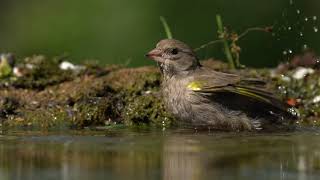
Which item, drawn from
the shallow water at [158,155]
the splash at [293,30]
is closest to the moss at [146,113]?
the shallow water at [158,155]

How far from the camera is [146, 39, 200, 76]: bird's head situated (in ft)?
28.7

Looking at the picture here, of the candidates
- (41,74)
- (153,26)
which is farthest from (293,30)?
(41,74)

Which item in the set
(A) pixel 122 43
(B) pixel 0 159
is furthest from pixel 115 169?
(A) pixel 122 43

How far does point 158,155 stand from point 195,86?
70.3 inches

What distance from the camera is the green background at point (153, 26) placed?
43.0ft

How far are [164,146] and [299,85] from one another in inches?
90.4

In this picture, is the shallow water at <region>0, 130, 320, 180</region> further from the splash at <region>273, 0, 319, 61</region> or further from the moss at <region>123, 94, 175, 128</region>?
the splash at <region>273, 0, 319, 61</region>

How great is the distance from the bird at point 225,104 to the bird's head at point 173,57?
236 mm

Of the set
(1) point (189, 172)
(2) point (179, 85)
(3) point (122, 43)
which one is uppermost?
(3) point (122, 43)

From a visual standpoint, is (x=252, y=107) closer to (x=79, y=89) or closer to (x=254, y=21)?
(x=79, y=89)

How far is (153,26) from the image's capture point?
13.2m

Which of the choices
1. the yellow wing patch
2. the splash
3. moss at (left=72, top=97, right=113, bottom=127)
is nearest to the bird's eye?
the yellow wing patch

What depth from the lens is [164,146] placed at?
23.3ft

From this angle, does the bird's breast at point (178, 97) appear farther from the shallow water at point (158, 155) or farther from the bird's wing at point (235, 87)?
the shallow water at point (158, 155)
